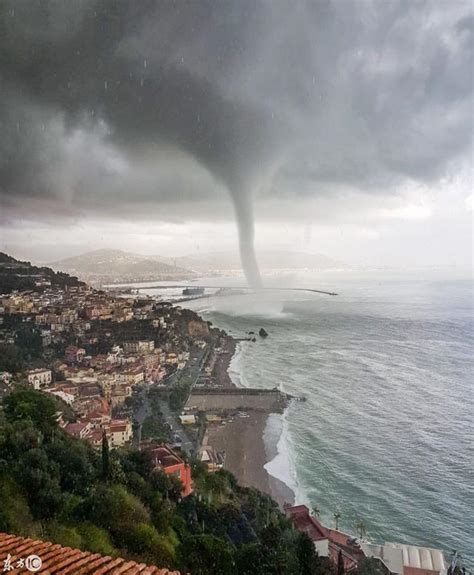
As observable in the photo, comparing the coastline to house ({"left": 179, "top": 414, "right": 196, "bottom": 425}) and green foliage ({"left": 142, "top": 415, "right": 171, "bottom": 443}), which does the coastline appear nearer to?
house ({"left": 179, "top": 414, "right": 196, "bottom": 425})

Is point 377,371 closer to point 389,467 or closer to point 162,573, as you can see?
point 389,467

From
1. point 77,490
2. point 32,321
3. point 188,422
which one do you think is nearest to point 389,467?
point 188,422

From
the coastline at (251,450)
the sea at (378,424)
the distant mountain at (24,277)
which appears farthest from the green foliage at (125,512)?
the distant mountain at (24,277)

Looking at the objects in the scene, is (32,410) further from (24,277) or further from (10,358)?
(24,277)

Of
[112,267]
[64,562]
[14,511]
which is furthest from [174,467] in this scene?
[112,267]

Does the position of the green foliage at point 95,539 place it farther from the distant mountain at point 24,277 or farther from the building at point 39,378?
the distant mountain at point 24,277

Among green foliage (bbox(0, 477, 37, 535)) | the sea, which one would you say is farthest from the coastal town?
green foliage (bbox(0, 477, 37, 535))

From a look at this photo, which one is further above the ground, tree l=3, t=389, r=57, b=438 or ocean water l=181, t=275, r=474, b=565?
tree l=3, t=389, r=57, b=438
